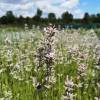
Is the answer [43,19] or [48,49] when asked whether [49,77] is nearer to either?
[48,49]

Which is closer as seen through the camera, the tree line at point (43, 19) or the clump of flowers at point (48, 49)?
the clump of flowers at point (48, 49)

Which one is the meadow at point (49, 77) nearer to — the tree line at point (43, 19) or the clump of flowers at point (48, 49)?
the clump of flowers at point (48, 49)

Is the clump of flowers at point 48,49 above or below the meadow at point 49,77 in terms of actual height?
above

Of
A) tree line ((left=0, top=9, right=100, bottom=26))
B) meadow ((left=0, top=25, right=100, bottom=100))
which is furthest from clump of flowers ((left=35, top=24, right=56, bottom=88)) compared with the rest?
tree line ((left=0, top=9, right=100, bottom=26))

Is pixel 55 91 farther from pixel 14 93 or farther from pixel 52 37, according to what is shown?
pixel 52 37

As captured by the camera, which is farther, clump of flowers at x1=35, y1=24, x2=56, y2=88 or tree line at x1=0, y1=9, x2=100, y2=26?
tree line at x1=0, y1=9, x2=100, y2=26

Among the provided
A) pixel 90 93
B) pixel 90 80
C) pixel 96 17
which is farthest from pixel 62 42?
pixel 96 17

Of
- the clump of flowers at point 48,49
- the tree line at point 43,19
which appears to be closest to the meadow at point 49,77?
the clump of flowers at point 48,49

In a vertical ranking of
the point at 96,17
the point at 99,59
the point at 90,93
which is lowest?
the point at 90,93

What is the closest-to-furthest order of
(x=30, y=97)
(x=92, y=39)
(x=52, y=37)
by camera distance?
1. (x=52, y=37)
2. (x=30, y=97)
3. (x=92, y=39)

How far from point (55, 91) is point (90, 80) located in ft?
4.50

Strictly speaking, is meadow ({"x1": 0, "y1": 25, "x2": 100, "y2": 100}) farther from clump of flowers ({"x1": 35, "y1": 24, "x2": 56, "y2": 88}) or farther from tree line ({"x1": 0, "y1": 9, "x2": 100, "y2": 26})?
tree line ({"x1": 0, "y1": 9, "x2": 100, "y2": 26})

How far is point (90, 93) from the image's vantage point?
304 inches

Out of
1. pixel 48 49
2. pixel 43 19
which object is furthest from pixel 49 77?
pixel 43 19
